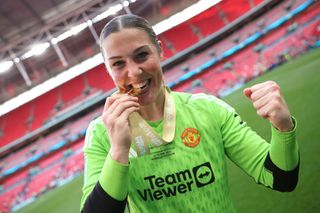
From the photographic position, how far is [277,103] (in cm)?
119

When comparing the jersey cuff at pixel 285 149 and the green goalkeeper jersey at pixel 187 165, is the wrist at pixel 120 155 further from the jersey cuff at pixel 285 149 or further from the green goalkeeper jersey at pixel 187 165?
the jersey cuff at pixel 285 149

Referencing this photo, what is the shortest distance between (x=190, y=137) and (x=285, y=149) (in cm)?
42

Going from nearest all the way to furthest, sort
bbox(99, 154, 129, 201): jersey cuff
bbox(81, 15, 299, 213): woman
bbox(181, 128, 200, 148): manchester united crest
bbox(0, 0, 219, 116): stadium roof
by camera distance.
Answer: bbox(99, 154, 129, 201): jersey cuff → bbox(81, 15, 299, 213): woman → bbox(181, 128, 200, 148): manchester united crest → bbox(0, 0, 219, 116): stadium roof

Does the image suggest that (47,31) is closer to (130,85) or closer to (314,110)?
(314,110)

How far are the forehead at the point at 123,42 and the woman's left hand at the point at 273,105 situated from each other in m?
0.54

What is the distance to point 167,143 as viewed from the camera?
4.74 ft

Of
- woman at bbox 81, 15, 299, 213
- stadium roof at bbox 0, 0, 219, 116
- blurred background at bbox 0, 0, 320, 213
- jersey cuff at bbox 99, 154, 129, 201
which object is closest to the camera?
jersey cuff at bbox 99, 154, 129, 201

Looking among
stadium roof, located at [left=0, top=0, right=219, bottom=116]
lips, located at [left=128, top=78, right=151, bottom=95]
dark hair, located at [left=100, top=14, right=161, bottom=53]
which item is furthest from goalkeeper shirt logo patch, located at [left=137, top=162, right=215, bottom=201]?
stadium roof, located at [left=0, top=0, right=219, bottom=116]

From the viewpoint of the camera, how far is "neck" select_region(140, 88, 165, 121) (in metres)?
1.52

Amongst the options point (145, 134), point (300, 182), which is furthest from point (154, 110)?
point (300, 182)

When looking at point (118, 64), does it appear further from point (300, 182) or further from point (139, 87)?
point (300, 182)

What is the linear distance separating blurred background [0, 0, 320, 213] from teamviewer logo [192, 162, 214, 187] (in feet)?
31.4

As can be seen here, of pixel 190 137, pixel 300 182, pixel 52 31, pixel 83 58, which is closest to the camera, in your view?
pixel 190 137

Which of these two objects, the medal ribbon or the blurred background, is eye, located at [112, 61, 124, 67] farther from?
the blurred background
